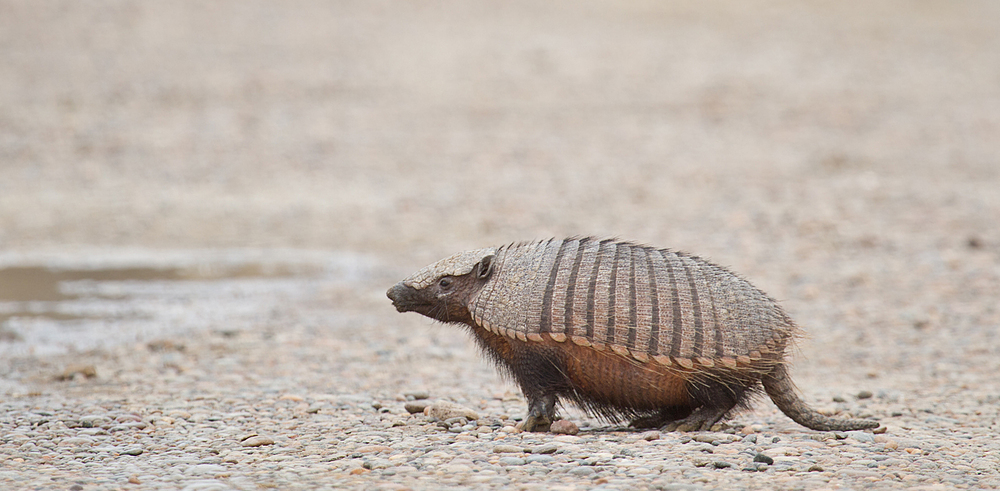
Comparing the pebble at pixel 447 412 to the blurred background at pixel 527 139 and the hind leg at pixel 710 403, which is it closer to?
the hind leg at pixel 710 403

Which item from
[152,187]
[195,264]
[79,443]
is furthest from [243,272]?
[79,443]

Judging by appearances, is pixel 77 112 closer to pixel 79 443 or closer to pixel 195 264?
pixel 195 264

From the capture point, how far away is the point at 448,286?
5.02 m

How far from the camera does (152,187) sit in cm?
1468

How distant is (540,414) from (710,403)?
0.84 metres

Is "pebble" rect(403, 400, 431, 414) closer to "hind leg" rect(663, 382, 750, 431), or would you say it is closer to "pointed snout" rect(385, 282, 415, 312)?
"pointed snout" rect(385, 282, 415, 312)

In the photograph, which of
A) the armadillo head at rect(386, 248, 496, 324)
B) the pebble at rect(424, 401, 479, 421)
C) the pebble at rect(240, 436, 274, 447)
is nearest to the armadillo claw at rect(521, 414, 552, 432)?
the pebble at rect(424, 401, 479, 421)

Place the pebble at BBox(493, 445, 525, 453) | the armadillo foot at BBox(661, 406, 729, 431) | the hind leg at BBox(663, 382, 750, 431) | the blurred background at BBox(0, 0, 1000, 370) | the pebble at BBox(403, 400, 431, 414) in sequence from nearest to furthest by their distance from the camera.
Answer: the pebble at BBox(493, 445, 525, 453) → the hind leg at BBox(663, 382, 750, 431) → the armadillo foot at BBox(661, 406, 729, 431) → the pebble at BBox(403, 400, 431, 414) → the blurred background at BBox(0, 0, 1000, 370)

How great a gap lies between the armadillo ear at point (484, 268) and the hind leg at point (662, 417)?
1086 millimetres

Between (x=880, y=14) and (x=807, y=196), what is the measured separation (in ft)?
45.2

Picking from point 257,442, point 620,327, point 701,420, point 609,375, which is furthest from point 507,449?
point 257,442

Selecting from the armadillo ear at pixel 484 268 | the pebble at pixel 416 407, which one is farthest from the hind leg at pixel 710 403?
the pebble at pixel 416 407

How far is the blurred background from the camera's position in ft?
37.8

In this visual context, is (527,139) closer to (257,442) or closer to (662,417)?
(662,417)
